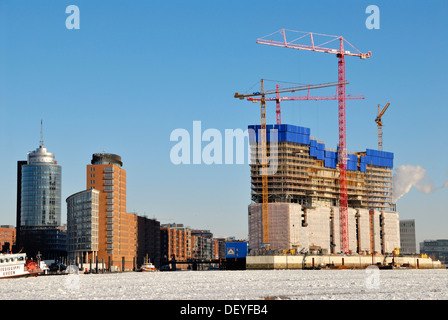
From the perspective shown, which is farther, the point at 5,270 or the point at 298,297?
the point at 5,270
